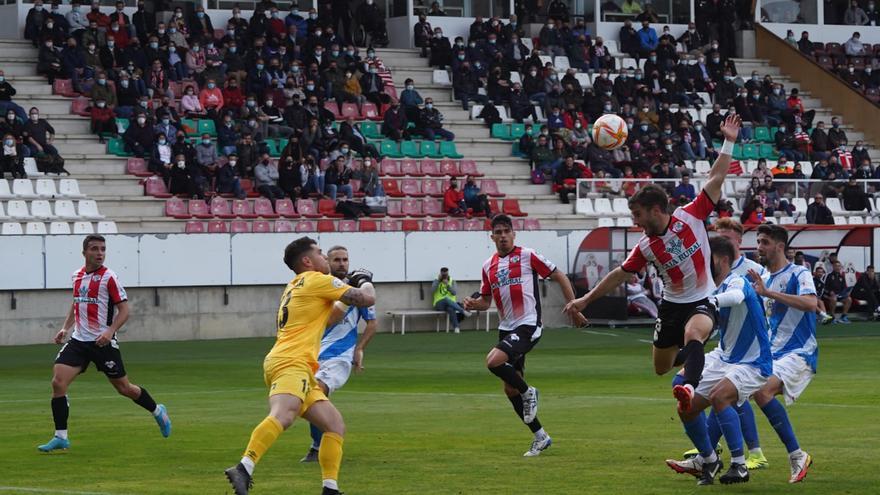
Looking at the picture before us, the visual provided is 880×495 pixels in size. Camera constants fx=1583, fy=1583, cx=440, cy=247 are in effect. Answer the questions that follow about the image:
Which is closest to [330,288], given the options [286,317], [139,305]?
[286,317]

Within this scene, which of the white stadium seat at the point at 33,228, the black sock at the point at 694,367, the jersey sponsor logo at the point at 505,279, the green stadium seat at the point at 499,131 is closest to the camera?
the black sock at the point at 694,367

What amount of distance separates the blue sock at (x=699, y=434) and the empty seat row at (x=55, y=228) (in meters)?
23.9

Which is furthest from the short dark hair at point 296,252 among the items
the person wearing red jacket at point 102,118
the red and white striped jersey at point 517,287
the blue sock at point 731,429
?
the person wearing red jacket at point 102,118

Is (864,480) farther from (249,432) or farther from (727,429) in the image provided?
(249,432)

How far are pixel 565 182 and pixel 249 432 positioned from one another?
87.4 feet

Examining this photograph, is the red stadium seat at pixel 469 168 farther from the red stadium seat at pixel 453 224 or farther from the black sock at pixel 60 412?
the black sock at pixel 60 412

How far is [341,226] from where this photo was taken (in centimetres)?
3738

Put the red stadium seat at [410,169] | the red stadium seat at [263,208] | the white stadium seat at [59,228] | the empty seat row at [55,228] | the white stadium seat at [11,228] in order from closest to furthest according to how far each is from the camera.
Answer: the white stadium seat at [11,228] < the empty seat row at [55,228] < the white stadium seat at [59,228] < the red stadium seat at [263,208] < the red stadium seat at [410,169]

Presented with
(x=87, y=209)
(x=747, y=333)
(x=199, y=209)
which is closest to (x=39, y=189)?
(x=87, y=209)

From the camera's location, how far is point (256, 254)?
34719 mm

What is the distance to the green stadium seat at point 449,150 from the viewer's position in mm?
42656

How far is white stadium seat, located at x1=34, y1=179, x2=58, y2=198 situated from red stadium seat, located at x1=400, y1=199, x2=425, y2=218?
866cm

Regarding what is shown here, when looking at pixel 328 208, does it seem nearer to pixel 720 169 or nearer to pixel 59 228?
pixel 59 228

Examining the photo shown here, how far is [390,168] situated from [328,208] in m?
3.44
